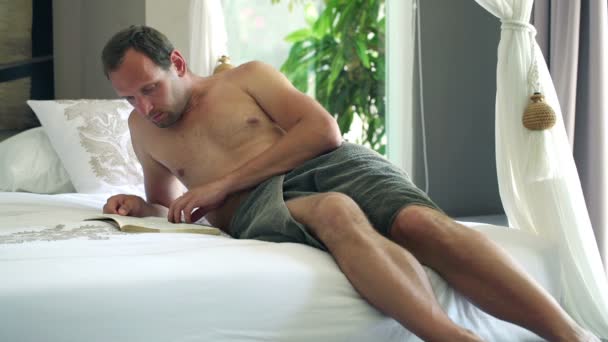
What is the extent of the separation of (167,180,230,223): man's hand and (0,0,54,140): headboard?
172cm

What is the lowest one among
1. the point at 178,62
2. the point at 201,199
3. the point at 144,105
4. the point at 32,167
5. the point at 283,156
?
the point at 32,167

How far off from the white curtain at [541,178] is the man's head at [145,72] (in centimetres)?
92

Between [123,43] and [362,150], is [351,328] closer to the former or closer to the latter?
[362,150]

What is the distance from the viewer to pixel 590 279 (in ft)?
6.03

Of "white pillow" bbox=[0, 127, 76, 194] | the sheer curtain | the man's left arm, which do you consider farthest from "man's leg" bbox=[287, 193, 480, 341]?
"white pillow" bbox=[0, 127, 76, 194]

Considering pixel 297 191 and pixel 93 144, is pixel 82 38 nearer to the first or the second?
pixel 93 144

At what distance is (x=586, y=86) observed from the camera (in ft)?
8.26

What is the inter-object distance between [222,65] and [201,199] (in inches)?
45.9

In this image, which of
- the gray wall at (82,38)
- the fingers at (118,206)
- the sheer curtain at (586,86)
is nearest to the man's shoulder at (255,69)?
the fingers at (118,206)

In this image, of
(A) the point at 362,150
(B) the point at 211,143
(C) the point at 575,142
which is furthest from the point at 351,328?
(C) the point at 575,142

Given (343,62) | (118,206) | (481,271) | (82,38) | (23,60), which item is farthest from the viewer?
(343,62)

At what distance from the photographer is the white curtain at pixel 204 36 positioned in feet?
9.30

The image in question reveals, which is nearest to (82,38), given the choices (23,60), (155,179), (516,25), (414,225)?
(23,60)

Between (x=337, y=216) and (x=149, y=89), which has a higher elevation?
(x=149, y=89)
